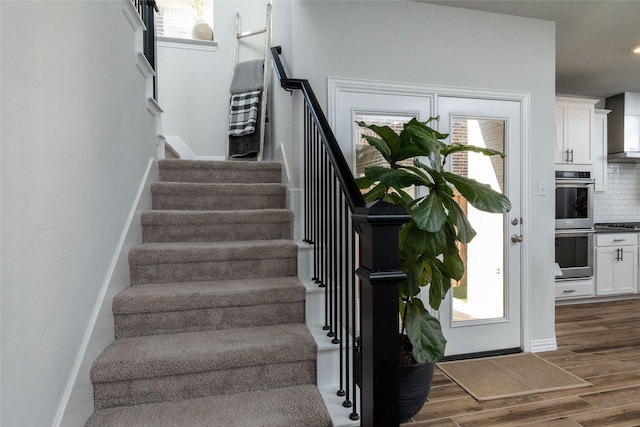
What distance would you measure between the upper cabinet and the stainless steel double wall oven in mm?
211

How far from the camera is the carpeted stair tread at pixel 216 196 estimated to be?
8.20 ft

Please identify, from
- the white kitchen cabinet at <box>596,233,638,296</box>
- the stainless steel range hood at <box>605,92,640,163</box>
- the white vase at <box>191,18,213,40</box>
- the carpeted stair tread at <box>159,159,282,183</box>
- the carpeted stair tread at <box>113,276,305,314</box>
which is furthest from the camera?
the stainless steel range hood at <box>605,92,640,163</box>

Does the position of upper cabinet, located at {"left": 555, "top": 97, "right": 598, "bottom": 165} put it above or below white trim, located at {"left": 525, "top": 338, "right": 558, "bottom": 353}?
above

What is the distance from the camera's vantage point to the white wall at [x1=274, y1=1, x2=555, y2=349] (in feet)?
8.25

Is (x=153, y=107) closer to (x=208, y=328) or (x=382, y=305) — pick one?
(x=208, y=328)

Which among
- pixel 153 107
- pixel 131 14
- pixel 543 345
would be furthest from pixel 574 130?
pixel 131 14

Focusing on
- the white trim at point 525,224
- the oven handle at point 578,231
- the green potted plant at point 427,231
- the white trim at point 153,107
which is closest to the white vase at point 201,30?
the white trim at point 153,107

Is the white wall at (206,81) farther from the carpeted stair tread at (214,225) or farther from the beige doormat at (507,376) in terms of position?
the beige doormat at (507,376)

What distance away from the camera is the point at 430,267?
199cm

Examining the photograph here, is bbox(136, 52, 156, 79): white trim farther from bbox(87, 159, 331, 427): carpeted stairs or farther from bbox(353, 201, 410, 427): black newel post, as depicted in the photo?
bbox(353, 201, 410, 427): black newel post

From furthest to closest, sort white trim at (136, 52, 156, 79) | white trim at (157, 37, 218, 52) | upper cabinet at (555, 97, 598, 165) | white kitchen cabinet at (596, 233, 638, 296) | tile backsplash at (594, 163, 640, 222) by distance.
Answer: tile backsplash at (594, 163, 640, 222)
white kitchen cabinet at (596, 233, 638, 296)
upper cabinet at (555, 97, 598, 165)
white trim at (157, 37, 218, 52)
white trim at (136, 52, 156, 79)

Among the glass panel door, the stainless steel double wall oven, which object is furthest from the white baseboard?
the stainless steel double wall oven

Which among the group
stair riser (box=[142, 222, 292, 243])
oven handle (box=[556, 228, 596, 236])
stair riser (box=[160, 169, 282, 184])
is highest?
stair riser (box=[160, 169, 282, 184])

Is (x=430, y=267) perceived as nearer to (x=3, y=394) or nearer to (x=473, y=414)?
(x=473, y=414)
